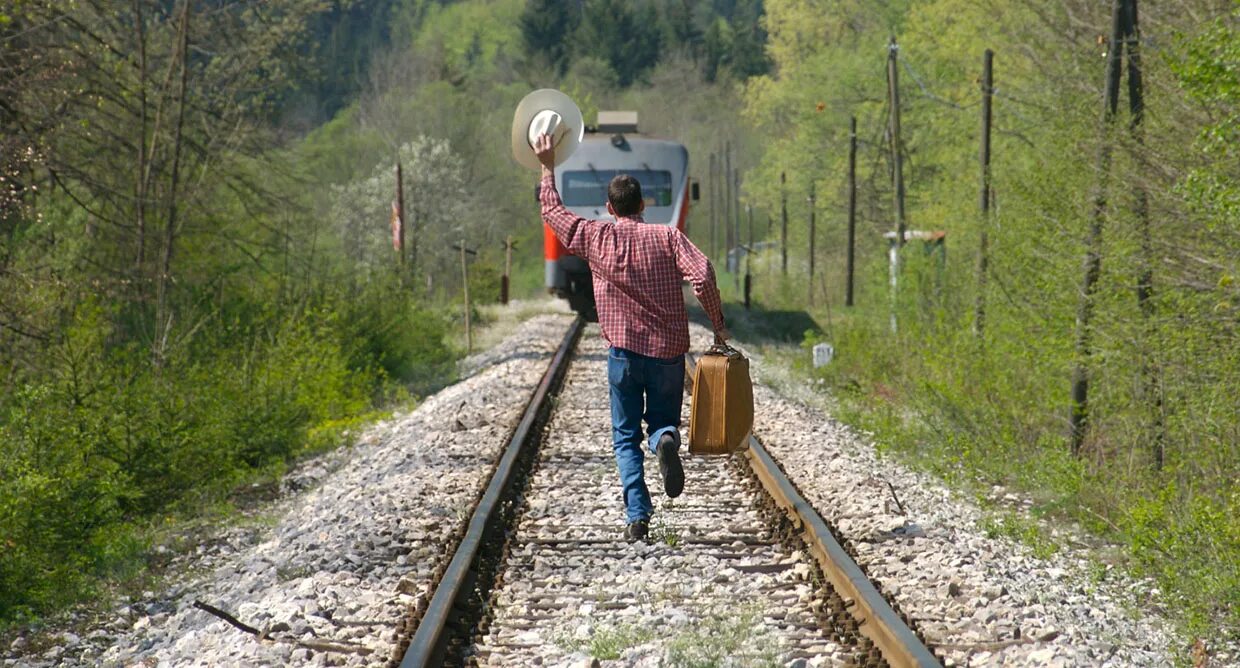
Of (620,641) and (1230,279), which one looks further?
(1230,279)

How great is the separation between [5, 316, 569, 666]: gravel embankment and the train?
11.4m

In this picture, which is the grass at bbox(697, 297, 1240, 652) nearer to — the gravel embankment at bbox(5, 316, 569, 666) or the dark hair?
the dark hair

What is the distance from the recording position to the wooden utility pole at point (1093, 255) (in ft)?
35.9

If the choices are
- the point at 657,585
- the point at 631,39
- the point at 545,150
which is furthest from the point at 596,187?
the point at 631,39

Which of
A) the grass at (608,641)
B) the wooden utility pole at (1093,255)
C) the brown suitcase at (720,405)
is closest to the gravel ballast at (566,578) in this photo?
the grass at (608,641)

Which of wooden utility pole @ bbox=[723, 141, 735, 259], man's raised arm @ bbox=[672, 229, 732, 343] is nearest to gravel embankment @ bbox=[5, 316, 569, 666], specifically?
man's raised arm @ bbox=[672, 229, 732, 343]

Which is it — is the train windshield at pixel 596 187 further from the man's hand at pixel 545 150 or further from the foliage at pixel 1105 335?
the man's hand at pixel 545 150

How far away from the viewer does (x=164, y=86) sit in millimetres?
13422

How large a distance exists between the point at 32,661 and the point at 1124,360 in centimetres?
809

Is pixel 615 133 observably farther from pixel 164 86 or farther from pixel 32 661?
pixel 32 661

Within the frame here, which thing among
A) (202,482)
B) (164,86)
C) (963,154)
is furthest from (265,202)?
(963,154)

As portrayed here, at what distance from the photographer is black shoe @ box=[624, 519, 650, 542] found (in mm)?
6701

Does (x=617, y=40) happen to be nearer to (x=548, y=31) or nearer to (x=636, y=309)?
(x=548, y=31)

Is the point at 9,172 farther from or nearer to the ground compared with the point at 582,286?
farther from the ground
